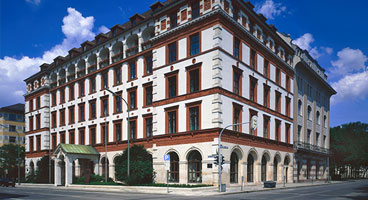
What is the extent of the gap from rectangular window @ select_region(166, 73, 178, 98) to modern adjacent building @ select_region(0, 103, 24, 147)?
6943 centimetres

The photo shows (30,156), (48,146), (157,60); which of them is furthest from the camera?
(30,156)

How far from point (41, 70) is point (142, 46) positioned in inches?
1170

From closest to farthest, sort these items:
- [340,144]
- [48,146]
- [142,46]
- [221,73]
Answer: [221,73]
[142,46]
[48,146]
[340,144]

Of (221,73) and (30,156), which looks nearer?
(221,73)

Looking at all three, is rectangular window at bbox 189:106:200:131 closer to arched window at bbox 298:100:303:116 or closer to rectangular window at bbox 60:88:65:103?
arched window at bbox 298:100:303:116

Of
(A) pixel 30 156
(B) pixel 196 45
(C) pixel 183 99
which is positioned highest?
(B) pixel 196 45

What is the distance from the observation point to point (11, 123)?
9356 cm

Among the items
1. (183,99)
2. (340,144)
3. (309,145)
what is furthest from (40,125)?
(340,144)

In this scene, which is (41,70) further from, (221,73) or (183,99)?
(221,73)

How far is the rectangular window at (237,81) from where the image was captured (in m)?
35.1

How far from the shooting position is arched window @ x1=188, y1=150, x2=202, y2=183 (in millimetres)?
32844

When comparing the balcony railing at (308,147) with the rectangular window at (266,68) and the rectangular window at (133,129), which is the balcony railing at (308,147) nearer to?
the rectangular window at (266,68)

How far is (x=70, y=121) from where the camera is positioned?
52781mm

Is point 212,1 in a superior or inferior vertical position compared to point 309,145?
superior
